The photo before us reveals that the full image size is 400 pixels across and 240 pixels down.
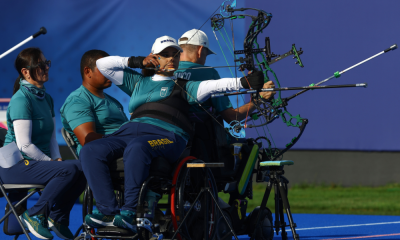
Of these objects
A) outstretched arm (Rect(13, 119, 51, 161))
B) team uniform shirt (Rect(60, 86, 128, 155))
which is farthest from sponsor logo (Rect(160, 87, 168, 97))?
outstretched arm (Rect(13, 119, 51, 161))

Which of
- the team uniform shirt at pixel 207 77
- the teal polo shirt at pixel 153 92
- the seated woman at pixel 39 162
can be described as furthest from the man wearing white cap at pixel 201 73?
Result: the seated woman at pixel 39 162

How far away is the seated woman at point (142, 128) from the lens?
271cm

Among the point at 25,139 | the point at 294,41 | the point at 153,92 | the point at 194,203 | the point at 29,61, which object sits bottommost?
the point at 194,203

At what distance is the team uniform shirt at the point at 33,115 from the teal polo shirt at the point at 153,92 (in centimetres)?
71

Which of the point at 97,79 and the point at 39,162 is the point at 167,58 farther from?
the point at 39,162

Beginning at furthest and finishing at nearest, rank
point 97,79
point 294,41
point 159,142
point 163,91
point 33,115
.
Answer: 1. point 294,41
2. point 97,79
3. point 33,115
4. point 163,91
5. point 159,142

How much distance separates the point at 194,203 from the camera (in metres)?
2.90

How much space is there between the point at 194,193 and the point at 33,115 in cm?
130

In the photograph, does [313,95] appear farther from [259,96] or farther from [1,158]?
[1,158]

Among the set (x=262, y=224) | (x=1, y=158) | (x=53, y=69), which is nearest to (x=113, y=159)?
(x=1, y=158)

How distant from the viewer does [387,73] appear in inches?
319

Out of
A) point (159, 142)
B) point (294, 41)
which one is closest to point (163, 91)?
point (159, 142)

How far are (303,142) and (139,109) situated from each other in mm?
5760

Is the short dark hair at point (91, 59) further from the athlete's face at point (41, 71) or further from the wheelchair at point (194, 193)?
the wheelchair at point (194, 193)
